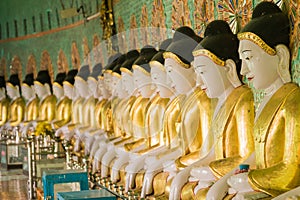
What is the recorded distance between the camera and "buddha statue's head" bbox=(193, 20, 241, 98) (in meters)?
6.05

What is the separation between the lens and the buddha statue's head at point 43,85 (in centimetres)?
1490

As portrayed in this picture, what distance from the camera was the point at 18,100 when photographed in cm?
1644

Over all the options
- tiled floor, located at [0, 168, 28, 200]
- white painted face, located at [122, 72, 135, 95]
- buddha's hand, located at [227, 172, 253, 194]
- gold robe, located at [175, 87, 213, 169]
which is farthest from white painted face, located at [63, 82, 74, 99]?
buddha's hand, located at [227, 172, 253, 194]

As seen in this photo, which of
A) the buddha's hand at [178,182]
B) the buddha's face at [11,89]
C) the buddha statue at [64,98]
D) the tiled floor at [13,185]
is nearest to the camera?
the buddha's hand at [178,182]

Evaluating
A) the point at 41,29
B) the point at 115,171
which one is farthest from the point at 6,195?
the point at 41,29

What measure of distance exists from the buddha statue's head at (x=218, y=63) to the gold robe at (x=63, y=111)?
7.68 m

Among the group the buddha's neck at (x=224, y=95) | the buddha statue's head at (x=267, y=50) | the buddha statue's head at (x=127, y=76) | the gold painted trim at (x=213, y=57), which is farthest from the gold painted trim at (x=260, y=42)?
the buddha statue's head at (x=127, y=76)

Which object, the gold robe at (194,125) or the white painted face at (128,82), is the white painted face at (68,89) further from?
the gold robe at (194,125)

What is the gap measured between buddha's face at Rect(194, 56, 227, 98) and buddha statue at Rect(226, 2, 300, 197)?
0.65 meters

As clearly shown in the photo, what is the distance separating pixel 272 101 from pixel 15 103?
11678 millimetres

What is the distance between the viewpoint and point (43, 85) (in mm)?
15047

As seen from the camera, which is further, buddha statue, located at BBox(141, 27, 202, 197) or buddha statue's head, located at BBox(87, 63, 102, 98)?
buddha statue's head, located at BBox(87, 63, 102, 98)

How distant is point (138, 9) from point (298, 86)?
5390 mm

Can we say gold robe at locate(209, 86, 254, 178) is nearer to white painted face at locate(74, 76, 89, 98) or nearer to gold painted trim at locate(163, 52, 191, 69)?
gold painted trim at locate(163, 52, 191, 69)
